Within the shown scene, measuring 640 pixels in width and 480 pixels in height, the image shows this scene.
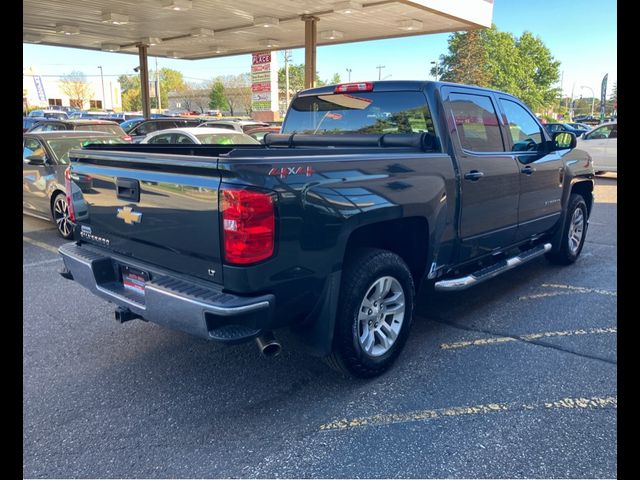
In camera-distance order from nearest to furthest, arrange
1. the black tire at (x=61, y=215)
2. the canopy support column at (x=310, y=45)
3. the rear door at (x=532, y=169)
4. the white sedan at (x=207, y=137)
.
→ the rear door at (x=532, y=169)
the black tire at (x=61, y=215)
the white sedan at (x=207, y=137)
the canopy support column at (x=310, y=45)

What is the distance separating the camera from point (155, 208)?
3.12m

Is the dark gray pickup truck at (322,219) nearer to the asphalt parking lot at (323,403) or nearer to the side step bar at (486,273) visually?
the side step bar at (486,273)

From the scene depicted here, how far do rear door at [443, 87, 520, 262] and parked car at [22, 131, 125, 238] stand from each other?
5906 mm

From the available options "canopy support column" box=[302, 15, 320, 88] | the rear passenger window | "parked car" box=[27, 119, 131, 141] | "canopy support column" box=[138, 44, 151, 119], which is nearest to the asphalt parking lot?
the rear passenger window

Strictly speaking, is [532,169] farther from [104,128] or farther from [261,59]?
[261,59]

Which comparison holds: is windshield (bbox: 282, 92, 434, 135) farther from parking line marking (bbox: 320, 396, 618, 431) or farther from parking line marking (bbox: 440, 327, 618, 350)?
parking line marking (bbox: 320, 396, 618, 431)

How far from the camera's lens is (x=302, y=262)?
9.71 feet

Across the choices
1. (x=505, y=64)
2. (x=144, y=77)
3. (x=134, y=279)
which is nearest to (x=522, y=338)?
(x=134, y=279)

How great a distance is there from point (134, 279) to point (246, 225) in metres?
1.14

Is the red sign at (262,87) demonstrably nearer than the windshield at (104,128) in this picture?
No

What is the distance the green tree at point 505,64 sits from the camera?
60.7 metres

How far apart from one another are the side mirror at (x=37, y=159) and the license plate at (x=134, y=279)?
18.6 ft

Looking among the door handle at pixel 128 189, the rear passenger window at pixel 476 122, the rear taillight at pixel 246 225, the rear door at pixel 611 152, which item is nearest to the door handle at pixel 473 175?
the rear passenger window at pixel 476 122
